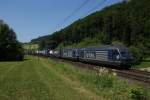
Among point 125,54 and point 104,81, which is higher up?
point 125,54

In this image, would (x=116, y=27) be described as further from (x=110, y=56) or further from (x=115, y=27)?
(x=110, y=56)

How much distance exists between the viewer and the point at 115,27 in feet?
458

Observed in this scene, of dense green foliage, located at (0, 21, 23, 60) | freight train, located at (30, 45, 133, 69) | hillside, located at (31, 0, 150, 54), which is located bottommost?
freight train, located at (30, 45, 133, 69)

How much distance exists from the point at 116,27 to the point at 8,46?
57059mm

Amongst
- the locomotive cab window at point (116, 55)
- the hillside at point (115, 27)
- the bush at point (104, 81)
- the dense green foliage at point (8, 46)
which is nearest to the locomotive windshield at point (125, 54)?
the locomotive cab window at point (116, 55)

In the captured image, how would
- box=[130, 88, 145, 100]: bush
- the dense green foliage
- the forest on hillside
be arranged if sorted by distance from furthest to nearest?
the forest on hillside, the dense green foliage, box=[130, 88, 145, 100]: bush

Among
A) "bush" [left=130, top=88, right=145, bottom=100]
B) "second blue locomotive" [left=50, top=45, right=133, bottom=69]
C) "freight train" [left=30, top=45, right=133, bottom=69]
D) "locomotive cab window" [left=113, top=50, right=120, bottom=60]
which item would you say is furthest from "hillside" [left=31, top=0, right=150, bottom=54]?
"bush" [left=130, top=88, right=145, bottom=100]

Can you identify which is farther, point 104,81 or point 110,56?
point 110,56

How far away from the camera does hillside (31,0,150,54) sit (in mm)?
119375

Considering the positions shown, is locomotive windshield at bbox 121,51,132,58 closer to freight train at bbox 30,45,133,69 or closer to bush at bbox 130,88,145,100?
freight train at bbox 30,45,133,69

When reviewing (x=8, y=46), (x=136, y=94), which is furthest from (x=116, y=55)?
(x=8, y=46)

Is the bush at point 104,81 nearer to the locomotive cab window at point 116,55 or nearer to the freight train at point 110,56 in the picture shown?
the freight train at point 110,56

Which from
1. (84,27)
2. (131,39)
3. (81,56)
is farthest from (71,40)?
(81,56)

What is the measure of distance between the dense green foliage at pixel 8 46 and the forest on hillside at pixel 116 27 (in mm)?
24361
